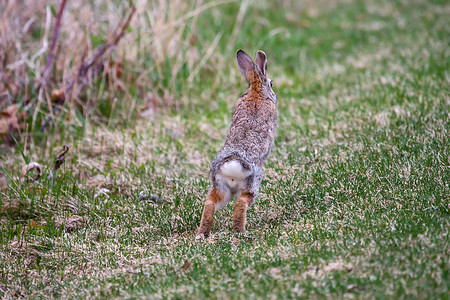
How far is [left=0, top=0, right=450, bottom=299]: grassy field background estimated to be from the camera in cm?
348

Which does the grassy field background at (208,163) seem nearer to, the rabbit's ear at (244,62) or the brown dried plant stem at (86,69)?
the brown dried plant stem at (86,69)

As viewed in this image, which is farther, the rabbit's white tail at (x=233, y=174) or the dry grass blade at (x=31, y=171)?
the dry grass blade at (x=31, y=171)

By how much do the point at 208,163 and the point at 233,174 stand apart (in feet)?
5.49

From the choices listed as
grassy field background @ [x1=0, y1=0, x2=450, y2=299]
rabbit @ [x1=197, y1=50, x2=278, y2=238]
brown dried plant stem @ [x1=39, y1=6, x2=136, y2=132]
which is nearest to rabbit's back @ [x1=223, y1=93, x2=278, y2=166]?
rabbit @ [x1=197, y1=50, x2=278, y2=238]

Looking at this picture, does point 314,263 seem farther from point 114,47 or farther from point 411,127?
point 114,47

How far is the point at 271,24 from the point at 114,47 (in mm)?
4378

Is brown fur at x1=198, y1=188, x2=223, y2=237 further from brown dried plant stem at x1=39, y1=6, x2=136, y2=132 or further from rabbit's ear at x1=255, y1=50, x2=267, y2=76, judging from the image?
brown dried plant stem at x1=39, y1=6, x2=136, y2=132

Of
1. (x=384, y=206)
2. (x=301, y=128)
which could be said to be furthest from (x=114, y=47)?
(x=384, y=206)

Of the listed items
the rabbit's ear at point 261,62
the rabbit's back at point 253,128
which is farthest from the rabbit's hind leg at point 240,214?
the rabbit's ear at point 261,62

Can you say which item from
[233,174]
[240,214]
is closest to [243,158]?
[233,174]

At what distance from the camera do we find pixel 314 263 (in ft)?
11.3

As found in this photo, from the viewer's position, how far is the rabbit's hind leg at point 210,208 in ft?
13.7

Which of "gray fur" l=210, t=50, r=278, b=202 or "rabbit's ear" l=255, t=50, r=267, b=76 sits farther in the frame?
"rabbit's ear" l=255, t=50, r=267, b=76

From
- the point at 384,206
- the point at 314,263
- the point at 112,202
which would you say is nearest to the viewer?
the point at 314,263
